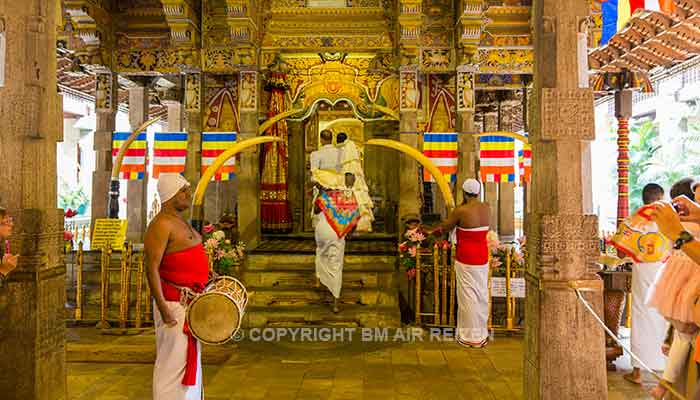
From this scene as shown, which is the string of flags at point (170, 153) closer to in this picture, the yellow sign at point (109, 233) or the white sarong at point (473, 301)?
the yellow sign at point (109, 233)

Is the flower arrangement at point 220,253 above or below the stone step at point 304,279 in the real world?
above

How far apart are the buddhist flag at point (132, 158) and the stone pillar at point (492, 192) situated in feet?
28.4

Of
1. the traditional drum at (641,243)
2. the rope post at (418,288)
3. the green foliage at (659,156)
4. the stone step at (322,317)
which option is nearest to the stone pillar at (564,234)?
the traditional drum at (641,243)

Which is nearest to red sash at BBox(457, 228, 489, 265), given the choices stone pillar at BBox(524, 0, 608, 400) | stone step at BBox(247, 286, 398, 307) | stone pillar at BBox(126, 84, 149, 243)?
stone step at BBox(247, 286, 398, 307)

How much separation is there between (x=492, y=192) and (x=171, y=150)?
931 cm

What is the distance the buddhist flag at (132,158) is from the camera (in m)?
12.3

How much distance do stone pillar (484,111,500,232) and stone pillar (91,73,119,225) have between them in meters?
9.44

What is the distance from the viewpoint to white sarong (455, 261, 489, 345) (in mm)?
7238

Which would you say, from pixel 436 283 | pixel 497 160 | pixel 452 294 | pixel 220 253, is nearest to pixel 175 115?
pixel 497 160

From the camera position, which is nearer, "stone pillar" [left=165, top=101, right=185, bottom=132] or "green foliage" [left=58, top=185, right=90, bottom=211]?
"stone pillar" [left=165, top=101, right=185, bottom=132]

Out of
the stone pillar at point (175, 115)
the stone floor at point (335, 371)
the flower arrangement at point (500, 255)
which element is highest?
the stone pillar at point (175, 115)

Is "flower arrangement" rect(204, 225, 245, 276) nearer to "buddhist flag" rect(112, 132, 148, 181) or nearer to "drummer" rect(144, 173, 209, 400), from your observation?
"drummer" rect(144, 173, 209, 400)

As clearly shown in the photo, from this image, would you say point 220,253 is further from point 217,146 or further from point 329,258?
point 217,146

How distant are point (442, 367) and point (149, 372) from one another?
128 inches
